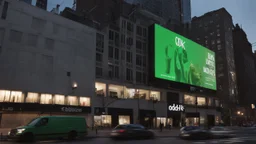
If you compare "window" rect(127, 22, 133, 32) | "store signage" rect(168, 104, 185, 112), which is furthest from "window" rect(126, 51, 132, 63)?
"store signage" rect(168, 104, 185, 112)

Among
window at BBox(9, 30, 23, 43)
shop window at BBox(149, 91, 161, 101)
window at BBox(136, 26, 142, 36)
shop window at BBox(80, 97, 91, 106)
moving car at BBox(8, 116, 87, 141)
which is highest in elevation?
window at BBox(136, 26, 142, 36)

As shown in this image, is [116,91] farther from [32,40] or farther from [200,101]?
[200,101]

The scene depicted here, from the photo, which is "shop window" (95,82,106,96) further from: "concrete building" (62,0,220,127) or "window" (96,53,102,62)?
"window" (96,53,102,62)

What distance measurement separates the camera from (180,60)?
200ft

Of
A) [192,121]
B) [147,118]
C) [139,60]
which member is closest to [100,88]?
[139,60]

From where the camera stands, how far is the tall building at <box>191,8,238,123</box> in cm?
11069

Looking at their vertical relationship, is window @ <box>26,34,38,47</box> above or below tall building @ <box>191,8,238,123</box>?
below

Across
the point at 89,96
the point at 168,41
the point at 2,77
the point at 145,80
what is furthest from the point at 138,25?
the point at 2,77

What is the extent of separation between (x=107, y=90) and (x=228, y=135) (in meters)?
26.8

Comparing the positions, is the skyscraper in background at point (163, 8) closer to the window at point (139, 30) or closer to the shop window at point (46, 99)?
the window at point (139, 30)

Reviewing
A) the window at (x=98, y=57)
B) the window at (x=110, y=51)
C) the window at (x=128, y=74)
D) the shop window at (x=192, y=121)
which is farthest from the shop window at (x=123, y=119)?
the shop window at (x=192, y=121)

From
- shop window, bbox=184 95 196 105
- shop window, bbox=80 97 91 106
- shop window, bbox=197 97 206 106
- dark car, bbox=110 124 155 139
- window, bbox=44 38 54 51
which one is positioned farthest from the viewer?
shop window, bbox=197 97 206 106

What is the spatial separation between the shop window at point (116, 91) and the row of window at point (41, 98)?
6583 millimetres

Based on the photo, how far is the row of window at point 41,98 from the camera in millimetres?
34272
